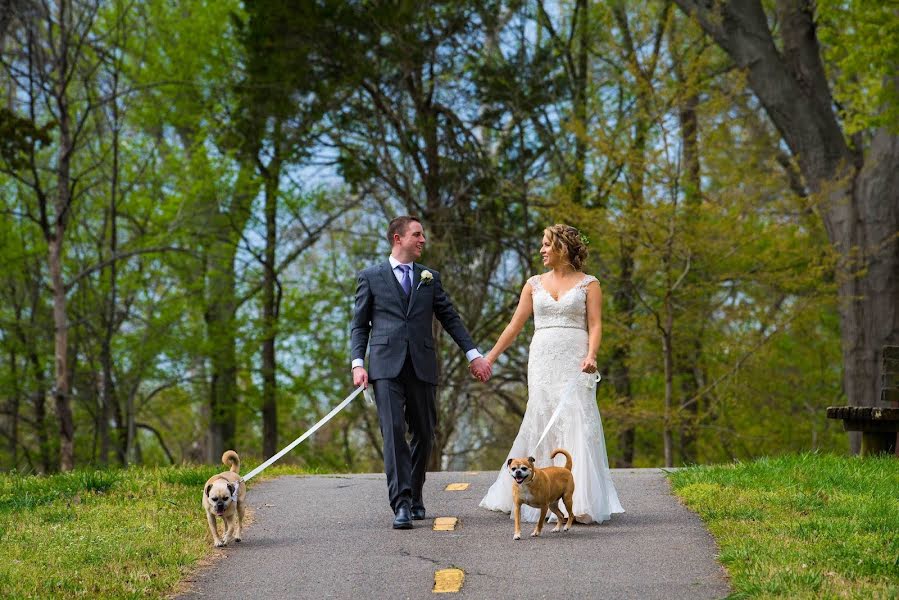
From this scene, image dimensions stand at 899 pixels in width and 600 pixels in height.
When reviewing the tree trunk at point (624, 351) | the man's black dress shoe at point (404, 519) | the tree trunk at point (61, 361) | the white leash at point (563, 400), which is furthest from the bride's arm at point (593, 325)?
the tree trunk at point (61, 361)

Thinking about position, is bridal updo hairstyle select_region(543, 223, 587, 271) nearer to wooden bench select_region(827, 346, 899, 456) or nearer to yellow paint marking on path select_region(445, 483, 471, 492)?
yellow paint marking on path select_region(445, 483, 471, 492)

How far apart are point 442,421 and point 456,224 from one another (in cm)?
397

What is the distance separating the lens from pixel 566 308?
8711mm

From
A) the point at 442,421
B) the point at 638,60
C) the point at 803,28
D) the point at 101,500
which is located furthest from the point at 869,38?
the point at 101,500

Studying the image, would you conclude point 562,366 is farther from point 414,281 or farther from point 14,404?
point 14,404

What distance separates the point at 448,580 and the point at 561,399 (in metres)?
2.39

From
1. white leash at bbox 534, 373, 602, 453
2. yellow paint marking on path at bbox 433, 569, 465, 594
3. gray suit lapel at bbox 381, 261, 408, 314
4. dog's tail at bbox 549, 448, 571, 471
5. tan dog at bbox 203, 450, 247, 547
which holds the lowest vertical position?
yellow paint marking on path at bbox 433, 569, 465, 594

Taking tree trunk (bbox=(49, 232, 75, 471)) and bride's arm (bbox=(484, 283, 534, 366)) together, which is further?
tree trunk (bbox=(49, 232, 75, 471))

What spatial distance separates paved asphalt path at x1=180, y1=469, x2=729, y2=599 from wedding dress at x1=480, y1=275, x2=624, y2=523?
0.29m

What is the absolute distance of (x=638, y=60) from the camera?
1959 centimetres

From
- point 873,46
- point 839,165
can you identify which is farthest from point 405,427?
point 839,165

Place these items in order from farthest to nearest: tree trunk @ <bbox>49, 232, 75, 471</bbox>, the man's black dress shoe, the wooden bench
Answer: tree trunk @ <bbox>49, 232, 75, 471</bbox>, the wooden bench, the man's black dress shoe

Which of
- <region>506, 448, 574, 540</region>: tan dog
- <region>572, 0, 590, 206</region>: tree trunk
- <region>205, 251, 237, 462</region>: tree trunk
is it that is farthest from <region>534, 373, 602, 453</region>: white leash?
<region>205, 251, 237, 462</region>: tree trunk

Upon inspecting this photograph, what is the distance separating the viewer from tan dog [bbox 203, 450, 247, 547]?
741 centimetres
